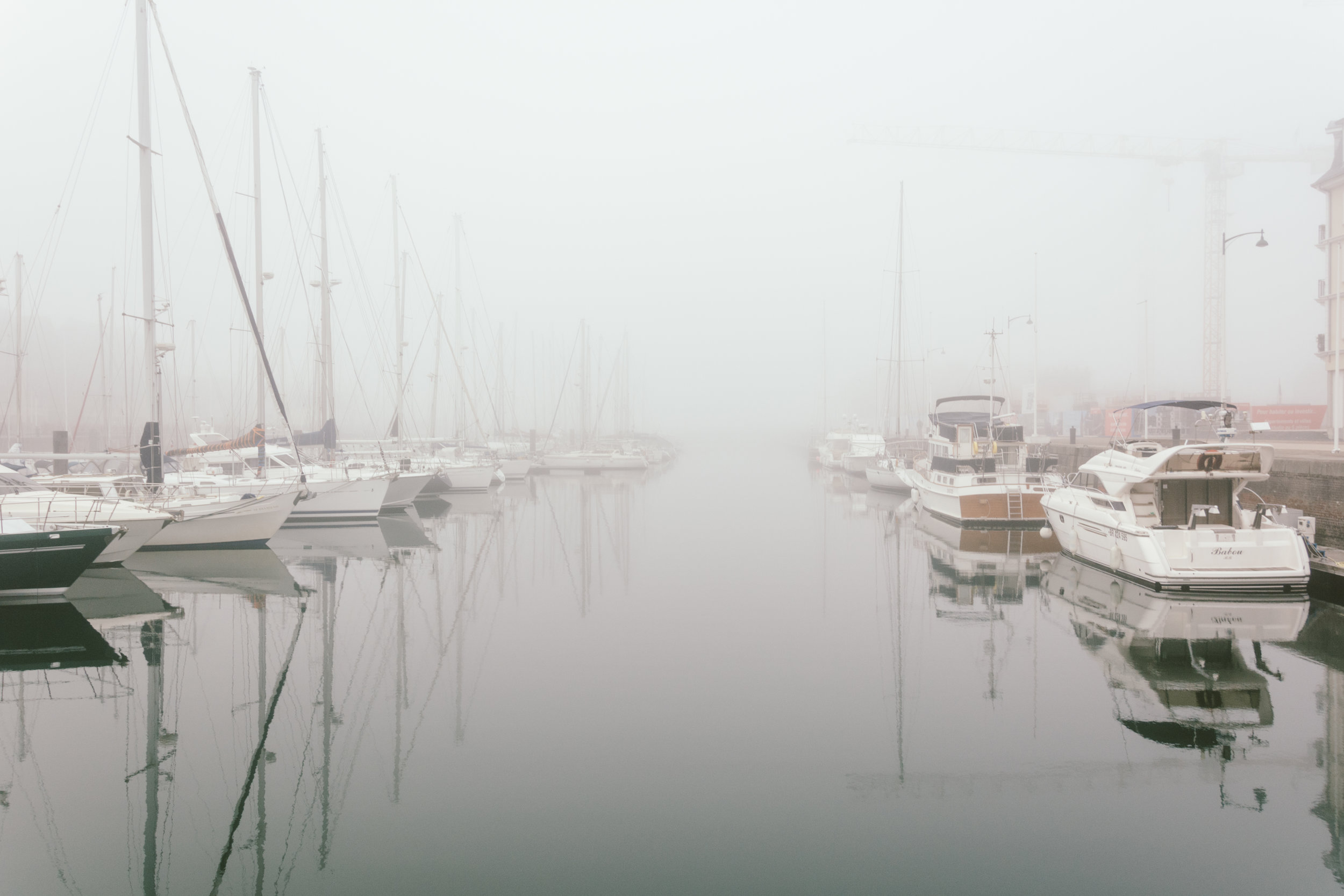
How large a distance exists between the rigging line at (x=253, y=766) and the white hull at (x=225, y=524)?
969 centimetres

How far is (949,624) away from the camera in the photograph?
1402 cm

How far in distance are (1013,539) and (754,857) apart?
828 inches

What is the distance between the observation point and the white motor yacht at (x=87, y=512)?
57.2 feet

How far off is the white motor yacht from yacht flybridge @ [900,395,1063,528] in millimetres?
24113

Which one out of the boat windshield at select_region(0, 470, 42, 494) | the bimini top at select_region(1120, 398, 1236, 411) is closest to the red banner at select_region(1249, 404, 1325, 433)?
the bimini top at select_region(1120, 398, 1236, 411)

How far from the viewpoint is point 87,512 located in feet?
58.5

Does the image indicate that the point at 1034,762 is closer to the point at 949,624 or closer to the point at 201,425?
the point at 949,624

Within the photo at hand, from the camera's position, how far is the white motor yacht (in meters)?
17.4

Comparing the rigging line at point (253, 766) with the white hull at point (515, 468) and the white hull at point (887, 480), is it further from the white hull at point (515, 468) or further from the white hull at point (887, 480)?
the white hull at point (515, 468)

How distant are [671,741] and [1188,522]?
46.8 feet

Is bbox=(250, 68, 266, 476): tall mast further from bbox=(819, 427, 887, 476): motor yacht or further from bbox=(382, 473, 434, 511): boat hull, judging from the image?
bbox=(819, 427, 887, 476): motor yacht

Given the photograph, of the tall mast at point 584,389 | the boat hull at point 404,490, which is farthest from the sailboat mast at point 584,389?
the boat hull at point 404,490

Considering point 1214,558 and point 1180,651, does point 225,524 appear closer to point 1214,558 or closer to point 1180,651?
point 1180,651

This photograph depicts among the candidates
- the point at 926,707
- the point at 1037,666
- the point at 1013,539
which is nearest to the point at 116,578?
the point at 926,707
